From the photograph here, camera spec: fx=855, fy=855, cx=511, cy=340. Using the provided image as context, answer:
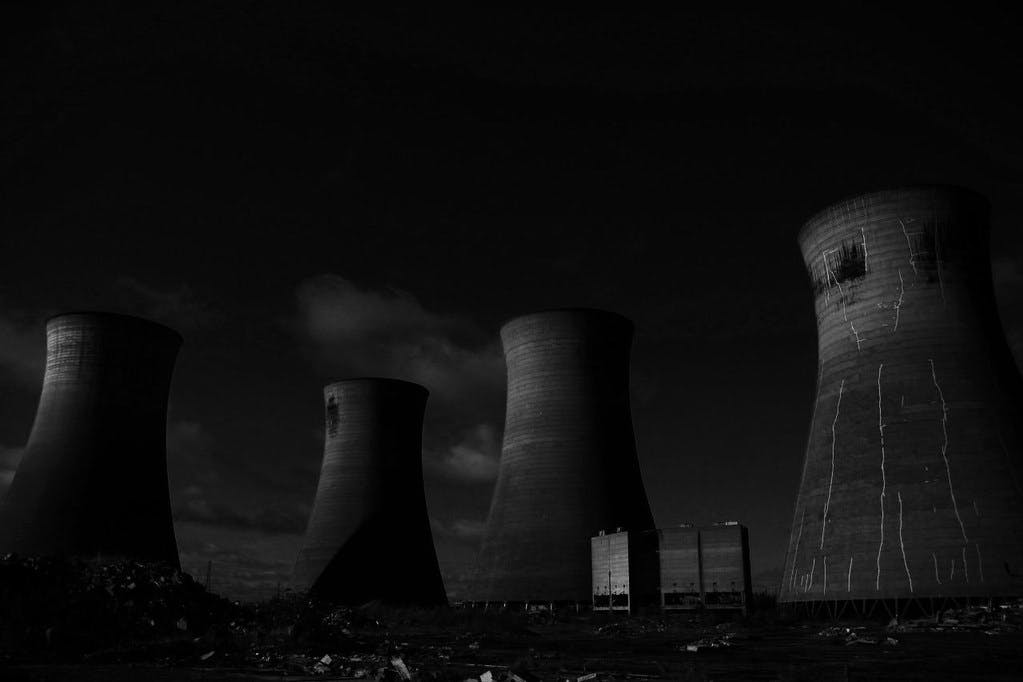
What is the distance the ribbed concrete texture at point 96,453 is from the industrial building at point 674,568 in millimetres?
13080

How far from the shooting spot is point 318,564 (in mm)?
29812

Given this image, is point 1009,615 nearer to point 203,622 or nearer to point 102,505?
point 203,622

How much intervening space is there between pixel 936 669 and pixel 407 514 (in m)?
23.7

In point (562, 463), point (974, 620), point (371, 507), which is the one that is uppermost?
point (562, 463)

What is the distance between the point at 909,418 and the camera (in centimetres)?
1681

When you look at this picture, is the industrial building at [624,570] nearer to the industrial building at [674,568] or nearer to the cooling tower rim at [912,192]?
the industrial building at [674,568]

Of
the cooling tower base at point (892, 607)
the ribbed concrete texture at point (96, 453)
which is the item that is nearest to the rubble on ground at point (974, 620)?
the cooling tower base at point (892, 607)

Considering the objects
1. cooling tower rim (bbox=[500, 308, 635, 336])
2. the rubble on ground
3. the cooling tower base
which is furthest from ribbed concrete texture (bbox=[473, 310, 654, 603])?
the rubble on ground

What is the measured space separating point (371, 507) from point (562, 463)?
321 inches

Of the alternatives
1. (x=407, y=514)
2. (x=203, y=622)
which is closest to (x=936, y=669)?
(x=203, y=622)

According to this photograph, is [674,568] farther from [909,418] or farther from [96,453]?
[96,453]

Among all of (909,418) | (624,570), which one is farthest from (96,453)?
(909,418)

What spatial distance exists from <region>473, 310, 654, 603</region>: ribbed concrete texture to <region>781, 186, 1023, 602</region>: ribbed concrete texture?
7.41 metres

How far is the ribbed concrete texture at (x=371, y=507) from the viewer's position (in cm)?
2967
